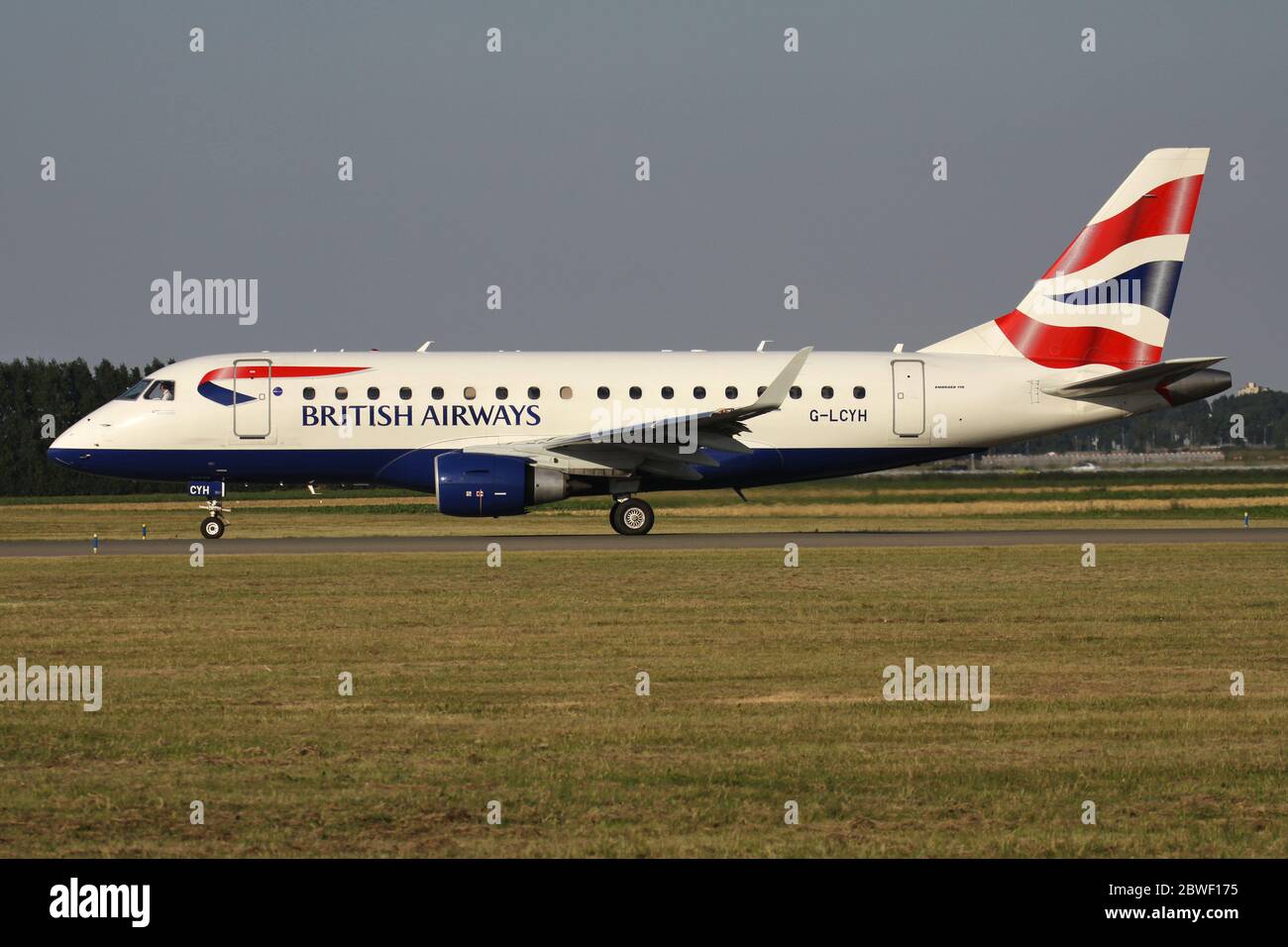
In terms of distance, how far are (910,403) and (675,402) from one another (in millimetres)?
5217

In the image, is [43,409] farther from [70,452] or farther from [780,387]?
[780,387]

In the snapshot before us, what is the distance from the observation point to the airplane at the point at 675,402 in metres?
33.2

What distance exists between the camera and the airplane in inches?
1309

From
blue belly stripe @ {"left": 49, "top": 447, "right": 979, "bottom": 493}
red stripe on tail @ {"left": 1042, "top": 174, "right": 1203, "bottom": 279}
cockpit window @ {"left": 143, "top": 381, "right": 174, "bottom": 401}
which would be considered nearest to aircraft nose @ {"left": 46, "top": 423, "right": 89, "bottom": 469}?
blue belly stripe @ {"left": 49, "top": 447, "right": 979, "bottom": 493}

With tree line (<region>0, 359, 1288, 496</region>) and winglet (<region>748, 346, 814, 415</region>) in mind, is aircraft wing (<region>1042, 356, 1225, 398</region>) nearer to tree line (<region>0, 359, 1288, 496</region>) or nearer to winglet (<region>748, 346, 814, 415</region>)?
winglet (<region>748, 346, 814, 415</region>)

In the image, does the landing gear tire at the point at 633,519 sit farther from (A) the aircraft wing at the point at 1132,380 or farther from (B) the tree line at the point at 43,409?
(B) the tree line at the point at 43,409

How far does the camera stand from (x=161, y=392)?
33938mm

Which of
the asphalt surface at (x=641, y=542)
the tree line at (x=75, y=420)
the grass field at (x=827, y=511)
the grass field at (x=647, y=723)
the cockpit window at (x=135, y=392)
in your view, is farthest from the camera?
the tree line at (x=75, y=420)

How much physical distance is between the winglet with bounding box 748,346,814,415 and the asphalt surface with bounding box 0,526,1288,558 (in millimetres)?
2761

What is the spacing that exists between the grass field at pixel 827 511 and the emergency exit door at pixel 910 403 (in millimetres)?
4622
